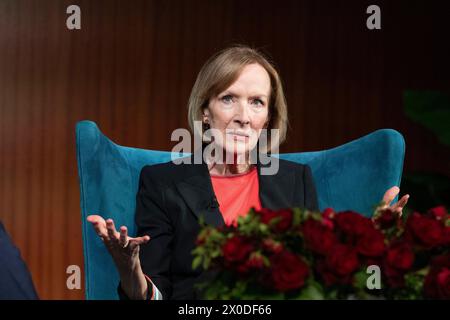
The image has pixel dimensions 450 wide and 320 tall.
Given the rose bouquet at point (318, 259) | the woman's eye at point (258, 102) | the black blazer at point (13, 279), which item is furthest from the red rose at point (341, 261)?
the woman's eye at point (258, 102)

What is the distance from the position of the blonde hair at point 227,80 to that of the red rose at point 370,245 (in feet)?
3.09

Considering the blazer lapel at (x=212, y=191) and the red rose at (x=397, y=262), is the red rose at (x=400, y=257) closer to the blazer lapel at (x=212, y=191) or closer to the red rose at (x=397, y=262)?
the red rose at (x=397, y=262)

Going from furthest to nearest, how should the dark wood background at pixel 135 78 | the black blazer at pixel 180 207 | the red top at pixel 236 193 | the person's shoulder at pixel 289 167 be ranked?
the dark wood background at pixel 135 78 → the person's shoulder at pixel 289 167 → the red top at pixel 236 193 → the black blazer at pixel 180 207

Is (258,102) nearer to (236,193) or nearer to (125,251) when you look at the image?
(236,193)

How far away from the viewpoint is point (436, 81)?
4.12 meters

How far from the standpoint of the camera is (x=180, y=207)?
1.76m

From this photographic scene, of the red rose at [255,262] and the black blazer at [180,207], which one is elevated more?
the red rose at [255,262]

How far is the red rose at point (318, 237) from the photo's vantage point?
91 centimetres

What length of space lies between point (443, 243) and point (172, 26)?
299 cm

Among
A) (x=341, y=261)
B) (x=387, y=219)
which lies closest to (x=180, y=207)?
(x=387, y=219)

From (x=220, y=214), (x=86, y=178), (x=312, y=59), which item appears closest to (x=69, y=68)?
(x=312, y=59)

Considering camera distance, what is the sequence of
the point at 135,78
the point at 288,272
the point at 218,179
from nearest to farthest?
the point at 288,272
the point at 218,179
the point at 135,78

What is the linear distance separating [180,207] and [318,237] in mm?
883

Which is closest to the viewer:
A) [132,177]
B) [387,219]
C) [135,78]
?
[387,219]
